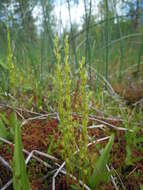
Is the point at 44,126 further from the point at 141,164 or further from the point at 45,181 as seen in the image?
the point at 141,164

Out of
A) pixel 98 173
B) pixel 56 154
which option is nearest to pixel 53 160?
pixel 56 154

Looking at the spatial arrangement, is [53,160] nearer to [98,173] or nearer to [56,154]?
[56,154]

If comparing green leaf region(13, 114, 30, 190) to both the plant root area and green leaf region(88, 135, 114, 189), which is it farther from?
green leaf region(88, 135, 114, 189)

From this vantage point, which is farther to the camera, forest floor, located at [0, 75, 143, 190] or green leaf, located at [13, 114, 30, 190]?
forest floor, located at [0, 75, 143, 190]

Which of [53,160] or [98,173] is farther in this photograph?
[53,160]

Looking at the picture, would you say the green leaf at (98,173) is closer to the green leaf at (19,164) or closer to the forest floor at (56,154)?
the forest floor at (56,154)

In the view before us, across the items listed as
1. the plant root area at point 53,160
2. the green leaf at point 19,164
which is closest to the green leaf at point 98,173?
the plant root area at point 53,160

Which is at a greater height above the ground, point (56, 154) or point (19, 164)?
point (19, 164)

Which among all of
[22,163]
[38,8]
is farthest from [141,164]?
[38,8]

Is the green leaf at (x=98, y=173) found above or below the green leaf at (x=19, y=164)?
below

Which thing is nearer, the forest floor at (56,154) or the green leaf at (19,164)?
the green leaf at (19,164)

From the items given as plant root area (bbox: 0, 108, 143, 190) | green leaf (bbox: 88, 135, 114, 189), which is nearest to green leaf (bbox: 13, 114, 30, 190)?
plant root area (bbox: 0, 108, 143, 190)

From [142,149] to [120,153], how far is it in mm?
89

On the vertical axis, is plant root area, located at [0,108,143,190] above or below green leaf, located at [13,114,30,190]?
below
